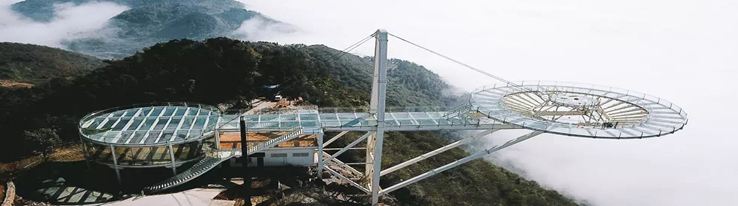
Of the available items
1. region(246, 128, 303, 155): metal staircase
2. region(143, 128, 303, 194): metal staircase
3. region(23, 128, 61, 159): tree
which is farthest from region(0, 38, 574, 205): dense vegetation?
region(143, 128, 303, 194): metal staircase

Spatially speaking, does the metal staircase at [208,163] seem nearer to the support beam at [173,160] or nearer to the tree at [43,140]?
the support beam at [173,160]

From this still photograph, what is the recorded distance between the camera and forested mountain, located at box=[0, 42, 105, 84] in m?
126

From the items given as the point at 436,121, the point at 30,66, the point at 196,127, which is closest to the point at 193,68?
the point at 196,127

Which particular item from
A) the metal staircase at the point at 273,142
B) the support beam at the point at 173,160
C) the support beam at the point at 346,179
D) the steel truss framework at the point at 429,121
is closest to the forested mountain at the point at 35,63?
the steel truss framework at the point at 429,121

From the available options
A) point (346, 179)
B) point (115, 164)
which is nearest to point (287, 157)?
point (346, 179)

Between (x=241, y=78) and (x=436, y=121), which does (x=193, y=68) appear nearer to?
(x=241, y=78)

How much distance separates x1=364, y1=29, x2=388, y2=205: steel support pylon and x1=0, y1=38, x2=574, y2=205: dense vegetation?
617 centimetres

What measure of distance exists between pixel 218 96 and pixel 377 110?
106 ft

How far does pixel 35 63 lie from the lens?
14350cm

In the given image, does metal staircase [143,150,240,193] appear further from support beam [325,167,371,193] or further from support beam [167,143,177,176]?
support beam [325,167,371,193]

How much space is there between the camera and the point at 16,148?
4475 centimetres

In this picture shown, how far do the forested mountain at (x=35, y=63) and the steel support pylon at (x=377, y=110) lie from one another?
10270 centimetres

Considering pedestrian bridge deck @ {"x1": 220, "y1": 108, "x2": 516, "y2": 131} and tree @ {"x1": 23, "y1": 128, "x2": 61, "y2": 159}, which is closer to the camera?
pedestrian bridge deck @ {"x1": 220, "y1": 108, "x2": 516, "y2": 131}

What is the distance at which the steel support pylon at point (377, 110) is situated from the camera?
36406 mm
